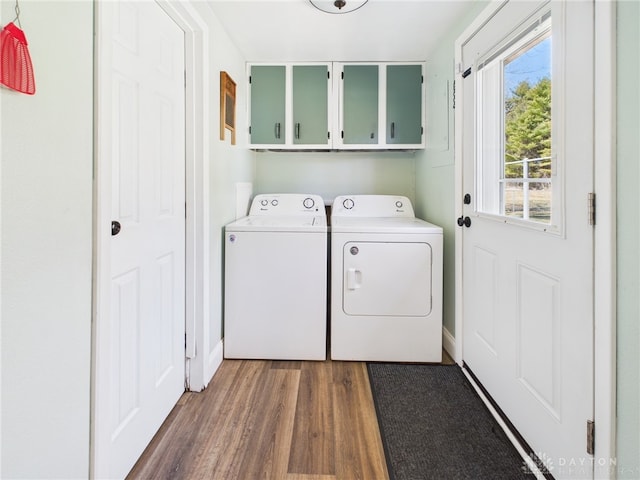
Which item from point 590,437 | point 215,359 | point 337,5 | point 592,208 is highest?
point 337,5

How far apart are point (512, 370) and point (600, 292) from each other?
2.08 ft

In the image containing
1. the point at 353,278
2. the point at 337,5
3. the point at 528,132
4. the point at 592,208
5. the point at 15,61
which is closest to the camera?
the point at 15,61

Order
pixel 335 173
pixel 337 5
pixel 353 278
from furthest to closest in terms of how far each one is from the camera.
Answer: pixel 335 173
pixel 353 278
pixel 337 5

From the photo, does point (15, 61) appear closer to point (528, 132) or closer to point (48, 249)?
point (48, 249)

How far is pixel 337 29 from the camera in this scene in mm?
2098

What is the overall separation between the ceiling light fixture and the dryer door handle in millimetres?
1460

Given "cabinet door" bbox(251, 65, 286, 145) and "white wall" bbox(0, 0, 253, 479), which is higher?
"cabinet door" bbox(251, 65, 286, 145)

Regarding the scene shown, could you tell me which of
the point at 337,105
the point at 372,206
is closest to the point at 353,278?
the point at 372,206

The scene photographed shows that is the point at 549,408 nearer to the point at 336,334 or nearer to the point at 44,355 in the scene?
the point at 336,334

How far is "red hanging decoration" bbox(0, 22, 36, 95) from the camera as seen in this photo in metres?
0.67

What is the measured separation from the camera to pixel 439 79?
229 cm

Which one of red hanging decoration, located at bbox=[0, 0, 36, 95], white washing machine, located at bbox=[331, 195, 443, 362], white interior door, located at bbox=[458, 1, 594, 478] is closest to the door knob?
white interior door, located at bbox=[458, 1, 594, 478]

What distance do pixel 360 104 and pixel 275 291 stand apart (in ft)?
5.22

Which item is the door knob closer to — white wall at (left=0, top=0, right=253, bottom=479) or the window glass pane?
the window glass pane
